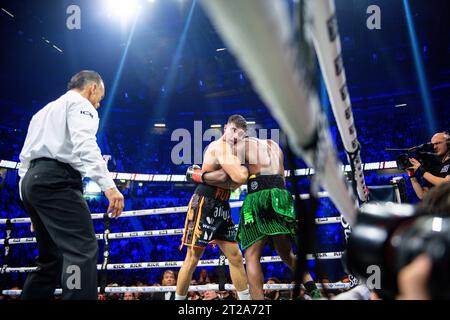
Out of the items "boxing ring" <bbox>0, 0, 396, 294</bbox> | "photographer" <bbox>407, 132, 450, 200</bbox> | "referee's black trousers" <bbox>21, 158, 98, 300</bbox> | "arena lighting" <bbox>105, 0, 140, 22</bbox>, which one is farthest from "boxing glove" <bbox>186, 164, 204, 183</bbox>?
"arena lighting" <bbox>105, 0, 140, 22</bbox>

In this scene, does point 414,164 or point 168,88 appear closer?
point 414,164

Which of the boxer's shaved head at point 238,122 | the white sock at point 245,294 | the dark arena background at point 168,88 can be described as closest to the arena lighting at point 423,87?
the dark arena background at point 168,88

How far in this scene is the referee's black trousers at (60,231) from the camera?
139 cm

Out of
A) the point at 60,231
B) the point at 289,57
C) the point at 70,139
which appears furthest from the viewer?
the point at 70,139

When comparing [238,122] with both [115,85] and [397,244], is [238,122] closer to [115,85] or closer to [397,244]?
[397,244]

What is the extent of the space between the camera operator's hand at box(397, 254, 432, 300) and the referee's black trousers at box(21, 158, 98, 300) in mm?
1220

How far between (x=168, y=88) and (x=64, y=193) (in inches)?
380

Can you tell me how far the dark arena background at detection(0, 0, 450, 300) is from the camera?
25.4 feet

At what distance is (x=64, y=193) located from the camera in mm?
1510

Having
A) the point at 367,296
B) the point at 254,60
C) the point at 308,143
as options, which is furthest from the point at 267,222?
the point at 254,60

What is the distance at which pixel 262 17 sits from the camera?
1.02 ft

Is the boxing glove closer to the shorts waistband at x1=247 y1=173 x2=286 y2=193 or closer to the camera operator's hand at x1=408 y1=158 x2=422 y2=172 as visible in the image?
the shorts waistband at x1=247 y1=173 x2=286 y2=193

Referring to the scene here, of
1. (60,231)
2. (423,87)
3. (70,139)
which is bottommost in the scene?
(60,231)

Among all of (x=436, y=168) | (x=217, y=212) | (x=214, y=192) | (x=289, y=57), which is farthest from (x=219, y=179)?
(x=289, y=57)
